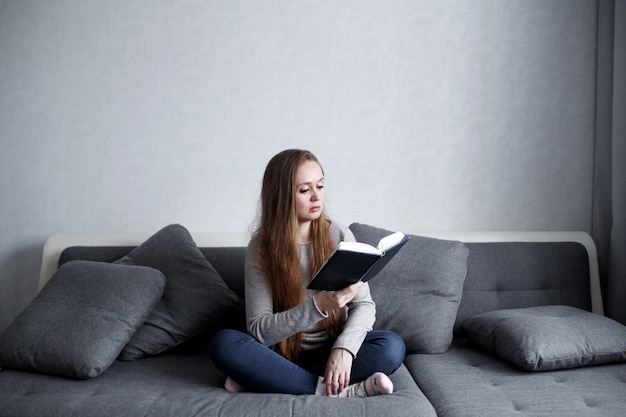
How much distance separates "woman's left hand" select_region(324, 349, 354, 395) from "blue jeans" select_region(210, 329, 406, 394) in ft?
0.14

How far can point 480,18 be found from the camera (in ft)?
9.02

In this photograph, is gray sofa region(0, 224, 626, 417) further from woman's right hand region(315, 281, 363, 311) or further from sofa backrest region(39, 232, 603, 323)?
woman's right hand region(315, 281, 363, 311)

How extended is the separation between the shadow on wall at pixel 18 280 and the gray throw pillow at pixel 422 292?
1.53 meters

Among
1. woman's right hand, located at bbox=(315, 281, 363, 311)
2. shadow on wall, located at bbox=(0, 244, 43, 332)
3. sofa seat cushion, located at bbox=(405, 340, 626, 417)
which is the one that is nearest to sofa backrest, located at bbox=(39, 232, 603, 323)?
shadow on wall, located at bbox=(0, 244, 43, 332)

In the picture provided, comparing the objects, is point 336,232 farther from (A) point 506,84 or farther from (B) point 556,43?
Result: (B) point 556,43

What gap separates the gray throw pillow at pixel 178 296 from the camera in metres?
2.22

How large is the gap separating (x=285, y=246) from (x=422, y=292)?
58 cm

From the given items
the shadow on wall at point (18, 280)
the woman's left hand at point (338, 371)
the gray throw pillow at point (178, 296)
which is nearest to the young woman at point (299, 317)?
the woman's left hand at point (338, 371)

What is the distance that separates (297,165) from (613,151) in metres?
1.41

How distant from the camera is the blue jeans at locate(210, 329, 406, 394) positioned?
1835 millimetres

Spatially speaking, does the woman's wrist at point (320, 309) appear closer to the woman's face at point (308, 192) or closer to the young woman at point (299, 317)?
the young woman at point (299, 317)

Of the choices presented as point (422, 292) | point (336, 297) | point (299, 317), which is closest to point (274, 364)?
point (299, 317)

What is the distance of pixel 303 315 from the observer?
6.22 ft

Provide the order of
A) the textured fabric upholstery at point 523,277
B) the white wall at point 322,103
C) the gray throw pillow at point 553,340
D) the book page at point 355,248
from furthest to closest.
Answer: the white wall at point 322,103, the textured fabric upholstery at point 523,277, the gray throw pillow at point 553,340, the book page at point 355,248
